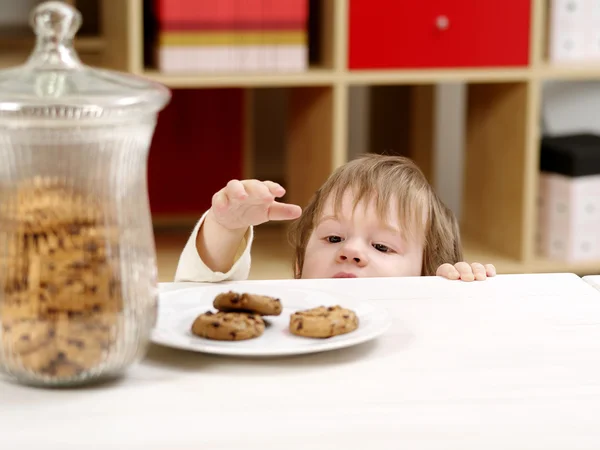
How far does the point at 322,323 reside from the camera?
758 mm

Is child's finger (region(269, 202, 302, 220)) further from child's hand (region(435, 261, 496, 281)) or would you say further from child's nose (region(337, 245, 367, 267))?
child's nose (region(337, 245, 367, 267))

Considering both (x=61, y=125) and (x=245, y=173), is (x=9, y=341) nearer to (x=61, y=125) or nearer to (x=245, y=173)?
(x=61, y=125)

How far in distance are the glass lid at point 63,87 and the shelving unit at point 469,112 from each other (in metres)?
1.37

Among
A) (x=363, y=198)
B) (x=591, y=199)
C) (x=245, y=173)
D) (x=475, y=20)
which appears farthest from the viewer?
(x=245, y=173)

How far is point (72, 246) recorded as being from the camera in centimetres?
64

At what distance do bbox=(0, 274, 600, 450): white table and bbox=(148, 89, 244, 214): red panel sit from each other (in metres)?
1.83

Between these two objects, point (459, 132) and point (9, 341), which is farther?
point (459, 132)

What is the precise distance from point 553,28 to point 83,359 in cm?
183

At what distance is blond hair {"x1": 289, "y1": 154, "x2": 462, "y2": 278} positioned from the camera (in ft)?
4.77

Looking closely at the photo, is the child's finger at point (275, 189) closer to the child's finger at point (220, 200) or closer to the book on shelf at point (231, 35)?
the child's finger at point (220, 200)

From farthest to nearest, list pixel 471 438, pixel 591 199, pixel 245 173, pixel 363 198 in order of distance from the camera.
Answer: pixel 245 173 → pixel 591 199 → pixel 363 198 → pixel 471 438

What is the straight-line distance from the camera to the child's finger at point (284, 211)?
0.96 m

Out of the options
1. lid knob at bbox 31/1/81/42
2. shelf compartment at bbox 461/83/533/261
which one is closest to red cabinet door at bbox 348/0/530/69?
shelf compartment at bbox 461/83/533/261

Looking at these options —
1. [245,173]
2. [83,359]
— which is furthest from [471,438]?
[245,173]
